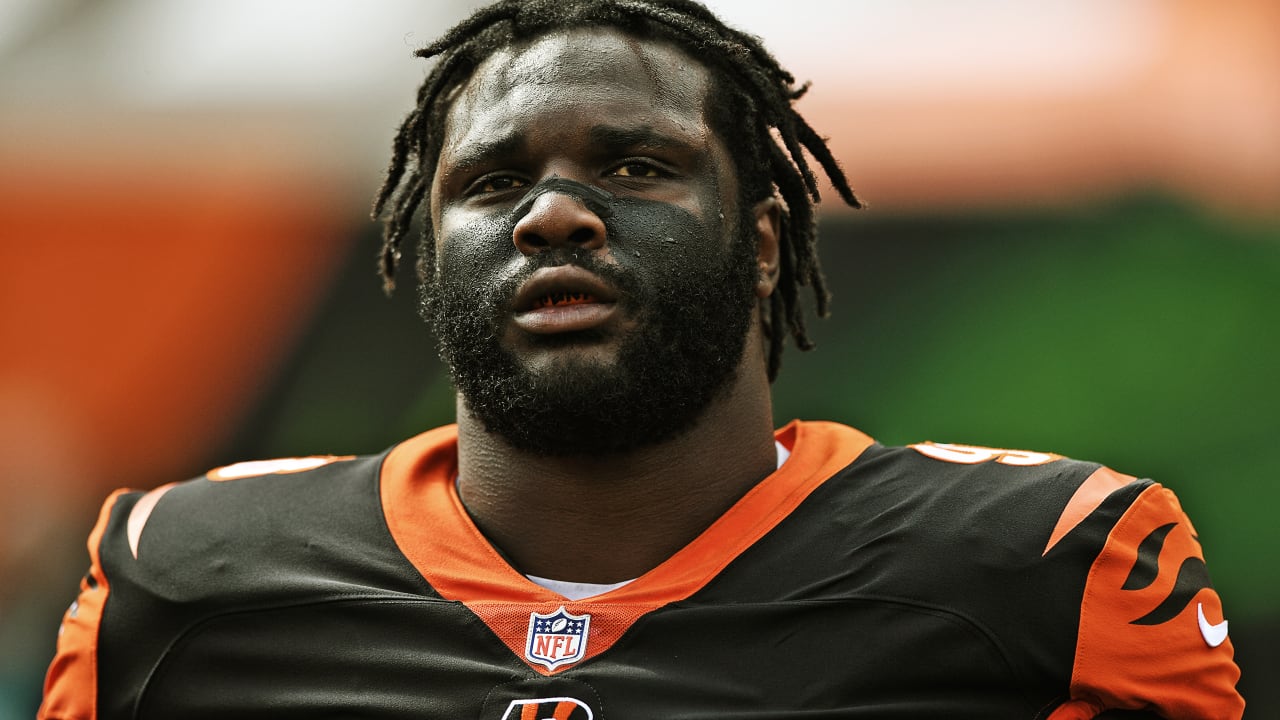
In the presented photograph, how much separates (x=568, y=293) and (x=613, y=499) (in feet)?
1.13

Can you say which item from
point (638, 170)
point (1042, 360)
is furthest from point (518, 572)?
point (1042, 360)

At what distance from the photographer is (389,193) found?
2551 millimetres

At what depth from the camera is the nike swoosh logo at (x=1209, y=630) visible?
1919mm

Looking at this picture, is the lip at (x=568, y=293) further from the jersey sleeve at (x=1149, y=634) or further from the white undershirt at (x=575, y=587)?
the jersey sleeve at (x=1149, y=634)

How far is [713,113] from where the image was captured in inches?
87.7

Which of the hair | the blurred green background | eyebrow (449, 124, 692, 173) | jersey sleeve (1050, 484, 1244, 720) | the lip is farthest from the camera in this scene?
the blurred green background

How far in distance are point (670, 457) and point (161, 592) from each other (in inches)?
32.7

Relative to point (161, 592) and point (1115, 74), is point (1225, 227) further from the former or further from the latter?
point (161, 592)

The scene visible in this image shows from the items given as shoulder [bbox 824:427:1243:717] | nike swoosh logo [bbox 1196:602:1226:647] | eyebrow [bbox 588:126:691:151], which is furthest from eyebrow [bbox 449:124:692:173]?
nike swoosh logo [bbox 1196:602:1226:647]

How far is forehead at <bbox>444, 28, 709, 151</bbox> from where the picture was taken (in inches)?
82.2

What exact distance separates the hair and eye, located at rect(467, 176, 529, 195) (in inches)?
10.1

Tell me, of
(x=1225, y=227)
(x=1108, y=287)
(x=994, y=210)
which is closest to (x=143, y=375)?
(x=994, y=210)

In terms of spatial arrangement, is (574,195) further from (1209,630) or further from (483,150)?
(1209,630)

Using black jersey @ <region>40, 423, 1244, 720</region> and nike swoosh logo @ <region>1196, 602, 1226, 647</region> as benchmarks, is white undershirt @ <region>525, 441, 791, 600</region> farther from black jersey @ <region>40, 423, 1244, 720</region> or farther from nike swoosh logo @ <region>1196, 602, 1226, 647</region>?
nike swoosh logo @ <region>1196, 602, 1226, 647</region>
